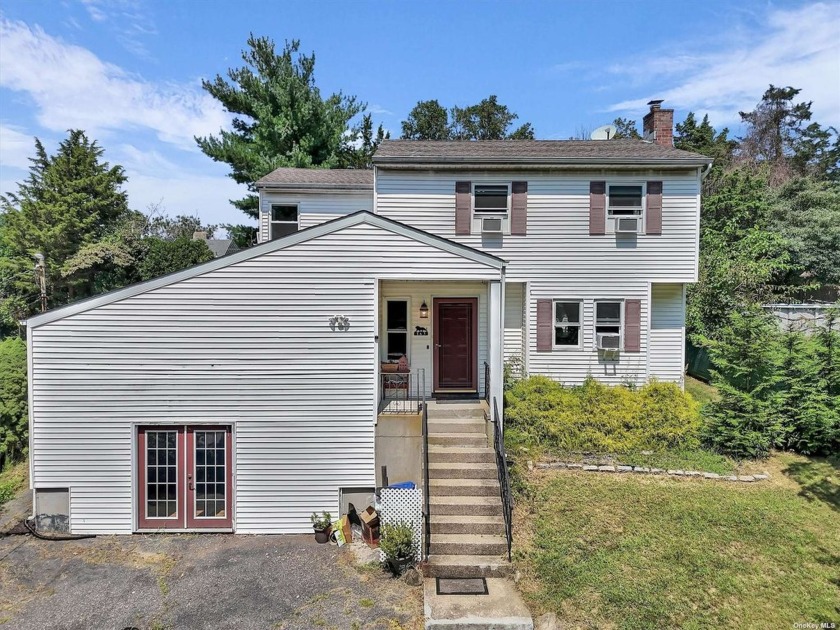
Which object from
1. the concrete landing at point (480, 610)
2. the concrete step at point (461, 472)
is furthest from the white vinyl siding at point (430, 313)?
the concrete landing at point (480, 610)

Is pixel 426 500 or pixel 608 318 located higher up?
pixel 608 318

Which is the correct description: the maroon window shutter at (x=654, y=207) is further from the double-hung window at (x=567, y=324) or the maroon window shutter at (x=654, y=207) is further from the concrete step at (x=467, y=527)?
the concrete step at (x=467, y=527)

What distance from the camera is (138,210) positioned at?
3231 centimetres

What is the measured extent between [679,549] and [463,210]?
28.2 ft

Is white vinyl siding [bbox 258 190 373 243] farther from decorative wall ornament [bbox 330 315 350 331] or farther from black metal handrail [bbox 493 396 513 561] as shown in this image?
black metal handrail [bbox 493 396 513 561]

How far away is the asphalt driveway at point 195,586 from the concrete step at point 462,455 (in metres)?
2.09

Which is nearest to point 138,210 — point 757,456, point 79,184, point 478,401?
point 79,184

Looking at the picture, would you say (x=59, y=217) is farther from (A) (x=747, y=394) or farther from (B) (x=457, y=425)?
(A) (x=747, y=394)

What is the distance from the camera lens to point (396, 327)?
10633 millimetres

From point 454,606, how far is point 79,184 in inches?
1284

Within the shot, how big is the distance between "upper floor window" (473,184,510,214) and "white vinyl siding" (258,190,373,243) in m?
3.15

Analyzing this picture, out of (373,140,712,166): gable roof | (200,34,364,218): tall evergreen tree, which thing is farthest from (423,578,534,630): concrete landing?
(200,34,364,218): tall evergreen tree

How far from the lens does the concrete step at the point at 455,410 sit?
8867 mm

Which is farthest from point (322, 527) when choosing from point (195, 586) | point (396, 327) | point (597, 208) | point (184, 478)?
point (597, 208)
